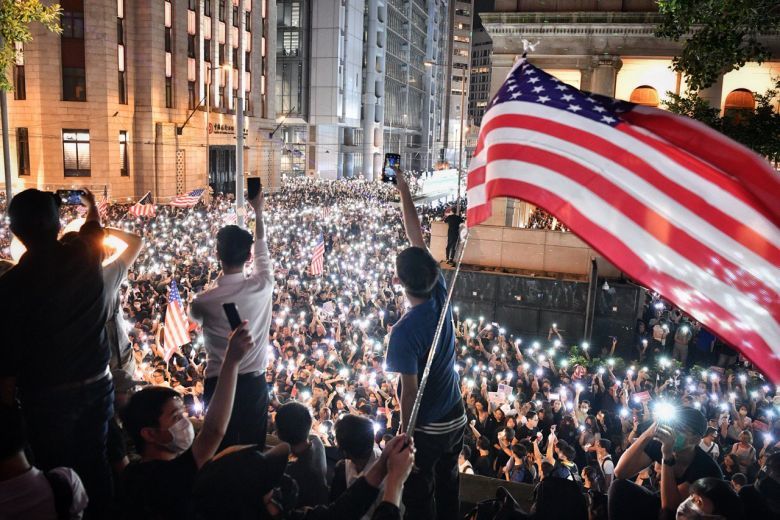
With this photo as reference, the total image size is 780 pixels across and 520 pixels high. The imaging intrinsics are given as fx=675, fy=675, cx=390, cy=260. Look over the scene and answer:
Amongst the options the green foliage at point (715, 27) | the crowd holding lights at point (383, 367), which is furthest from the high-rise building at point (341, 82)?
the green foliage at point (715, 27)

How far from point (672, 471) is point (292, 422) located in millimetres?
2242

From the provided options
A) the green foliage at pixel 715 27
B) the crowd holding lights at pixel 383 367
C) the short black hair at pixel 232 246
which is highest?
the green foliage at pixel 715 27

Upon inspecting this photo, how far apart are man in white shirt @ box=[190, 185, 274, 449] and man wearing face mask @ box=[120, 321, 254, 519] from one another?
965 millimetres

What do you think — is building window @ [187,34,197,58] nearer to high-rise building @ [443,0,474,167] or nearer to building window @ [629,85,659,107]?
building window @ [629,85,659,107]

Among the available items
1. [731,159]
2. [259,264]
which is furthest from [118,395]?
[731,159]

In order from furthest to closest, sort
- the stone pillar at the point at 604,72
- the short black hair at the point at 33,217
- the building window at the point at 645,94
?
the building window at the point at 645,94, the stone pillar at the point at 604,72, the short black hair at the point at 33,217

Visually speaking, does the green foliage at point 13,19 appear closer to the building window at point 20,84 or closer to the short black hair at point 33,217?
the short black hair at point 33,217

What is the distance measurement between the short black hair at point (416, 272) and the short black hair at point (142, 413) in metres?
1.56

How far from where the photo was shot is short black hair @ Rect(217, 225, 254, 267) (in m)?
4.34

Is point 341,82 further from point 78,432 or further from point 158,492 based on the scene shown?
point 158,492

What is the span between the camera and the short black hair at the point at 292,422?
3945 millimetres

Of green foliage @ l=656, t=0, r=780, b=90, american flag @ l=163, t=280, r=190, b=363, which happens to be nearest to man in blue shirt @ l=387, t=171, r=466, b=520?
green foliage @ l=656, t=0, r=780, b=90

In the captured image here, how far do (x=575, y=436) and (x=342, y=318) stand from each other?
7.19 meters

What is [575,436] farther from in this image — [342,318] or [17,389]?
[17,389]
